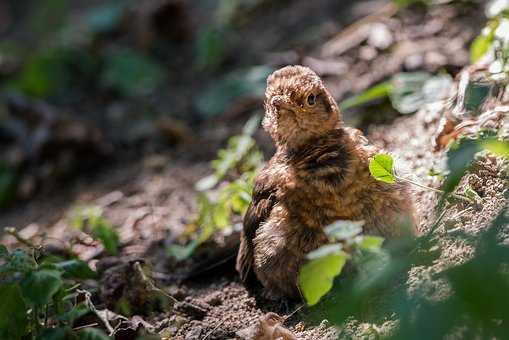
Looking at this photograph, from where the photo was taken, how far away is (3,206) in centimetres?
626

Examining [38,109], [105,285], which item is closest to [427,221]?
[105,285]

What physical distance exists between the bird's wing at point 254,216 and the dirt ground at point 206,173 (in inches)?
5.7

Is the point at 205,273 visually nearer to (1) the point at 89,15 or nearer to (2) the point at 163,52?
(2) the point at 163,52

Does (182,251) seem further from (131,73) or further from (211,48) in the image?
(131,73)

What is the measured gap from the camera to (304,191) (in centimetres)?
355

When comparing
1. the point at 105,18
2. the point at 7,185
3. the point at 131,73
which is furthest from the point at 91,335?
the point at 105,18

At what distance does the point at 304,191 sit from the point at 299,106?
0.40 metres

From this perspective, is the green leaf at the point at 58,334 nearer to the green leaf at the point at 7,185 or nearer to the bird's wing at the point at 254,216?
the bird's wing at the point at 254,216

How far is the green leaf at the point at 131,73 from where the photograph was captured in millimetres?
7176

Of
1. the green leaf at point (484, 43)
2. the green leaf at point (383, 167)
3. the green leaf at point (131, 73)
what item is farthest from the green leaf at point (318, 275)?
the green leaf at point (131, 73)

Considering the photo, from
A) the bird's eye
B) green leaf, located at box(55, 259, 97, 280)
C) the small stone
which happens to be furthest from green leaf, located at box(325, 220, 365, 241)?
the small stone

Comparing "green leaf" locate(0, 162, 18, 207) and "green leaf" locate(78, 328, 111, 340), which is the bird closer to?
"green leaf" locate(78, 328, 111, 340)

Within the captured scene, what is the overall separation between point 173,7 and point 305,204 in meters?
4.56

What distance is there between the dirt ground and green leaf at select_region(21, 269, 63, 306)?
88cm
